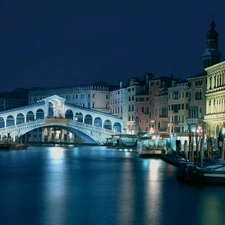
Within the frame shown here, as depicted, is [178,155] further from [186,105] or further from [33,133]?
[33,133]

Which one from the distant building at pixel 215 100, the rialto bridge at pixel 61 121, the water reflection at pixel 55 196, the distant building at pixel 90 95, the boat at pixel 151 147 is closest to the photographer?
the water reflection at pixel 55 196

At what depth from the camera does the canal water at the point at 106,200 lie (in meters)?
11.8

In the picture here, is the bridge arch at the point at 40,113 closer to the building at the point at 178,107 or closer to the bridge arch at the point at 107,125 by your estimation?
the bridge arch at the point at 107,125

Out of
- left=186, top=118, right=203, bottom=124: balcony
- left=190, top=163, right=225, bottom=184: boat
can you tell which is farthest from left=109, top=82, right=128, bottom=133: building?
left=190, top=163, right=225, bottom=184: boat

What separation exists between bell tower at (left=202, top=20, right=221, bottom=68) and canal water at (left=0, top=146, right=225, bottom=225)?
20913 mm

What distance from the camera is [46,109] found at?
51125 mm

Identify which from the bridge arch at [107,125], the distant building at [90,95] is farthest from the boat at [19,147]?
the distant building at [90,95]

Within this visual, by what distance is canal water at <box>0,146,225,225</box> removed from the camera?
1181 centimetres

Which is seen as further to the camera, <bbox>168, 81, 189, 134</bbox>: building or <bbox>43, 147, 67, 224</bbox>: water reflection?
<bbox>168, 81, 189, 134</bbox>: building

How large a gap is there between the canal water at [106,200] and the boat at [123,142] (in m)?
24.8

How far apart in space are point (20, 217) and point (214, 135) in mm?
23902

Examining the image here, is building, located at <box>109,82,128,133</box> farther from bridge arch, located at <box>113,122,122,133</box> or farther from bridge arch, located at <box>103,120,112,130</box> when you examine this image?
bridge arch, located at <box>103,120,112,130</box>

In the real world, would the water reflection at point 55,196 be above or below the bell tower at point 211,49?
below

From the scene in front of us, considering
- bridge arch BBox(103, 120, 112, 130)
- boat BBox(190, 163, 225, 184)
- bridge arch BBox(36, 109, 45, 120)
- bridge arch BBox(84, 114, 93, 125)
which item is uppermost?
bridge arch BBox(36, 109, 45, 120)
